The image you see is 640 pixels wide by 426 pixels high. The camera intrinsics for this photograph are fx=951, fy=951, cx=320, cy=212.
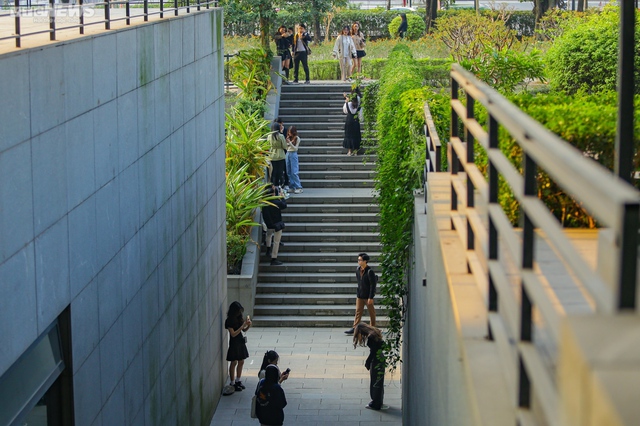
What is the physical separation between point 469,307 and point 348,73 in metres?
26.6

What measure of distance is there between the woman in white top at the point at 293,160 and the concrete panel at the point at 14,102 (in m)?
16.6

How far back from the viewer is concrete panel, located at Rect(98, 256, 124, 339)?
7844 millimetres

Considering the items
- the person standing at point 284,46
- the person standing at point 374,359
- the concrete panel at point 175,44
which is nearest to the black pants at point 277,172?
the person standing at point 284,46

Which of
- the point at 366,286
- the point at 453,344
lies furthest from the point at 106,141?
the point at 366,286

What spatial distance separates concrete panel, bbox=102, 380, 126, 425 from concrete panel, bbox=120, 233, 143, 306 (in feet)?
2.58

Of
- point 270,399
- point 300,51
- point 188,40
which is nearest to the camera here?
point 270,399

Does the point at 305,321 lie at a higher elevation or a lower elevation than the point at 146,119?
lower

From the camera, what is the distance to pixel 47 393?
693 cm

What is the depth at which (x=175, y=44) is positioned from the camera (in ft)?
36.4

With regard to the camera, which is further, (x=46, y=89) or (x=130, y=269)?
(x=130, y=269)

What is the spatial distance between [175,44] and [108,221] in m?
3.71

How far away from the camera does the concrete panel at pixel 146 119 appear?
925 cm

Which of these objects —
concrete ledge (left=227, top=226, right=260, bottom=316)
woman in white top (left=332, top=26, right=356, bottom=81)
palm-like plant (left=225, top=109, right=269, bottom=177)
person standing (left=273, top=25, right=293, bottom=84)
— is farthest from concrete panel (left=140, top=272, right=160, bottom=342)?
woman in white top (left=332, top=26, right=356, bottom=81)

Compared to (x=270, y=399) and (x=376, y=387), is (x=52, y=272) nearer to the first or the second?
(x=270, y=399)
